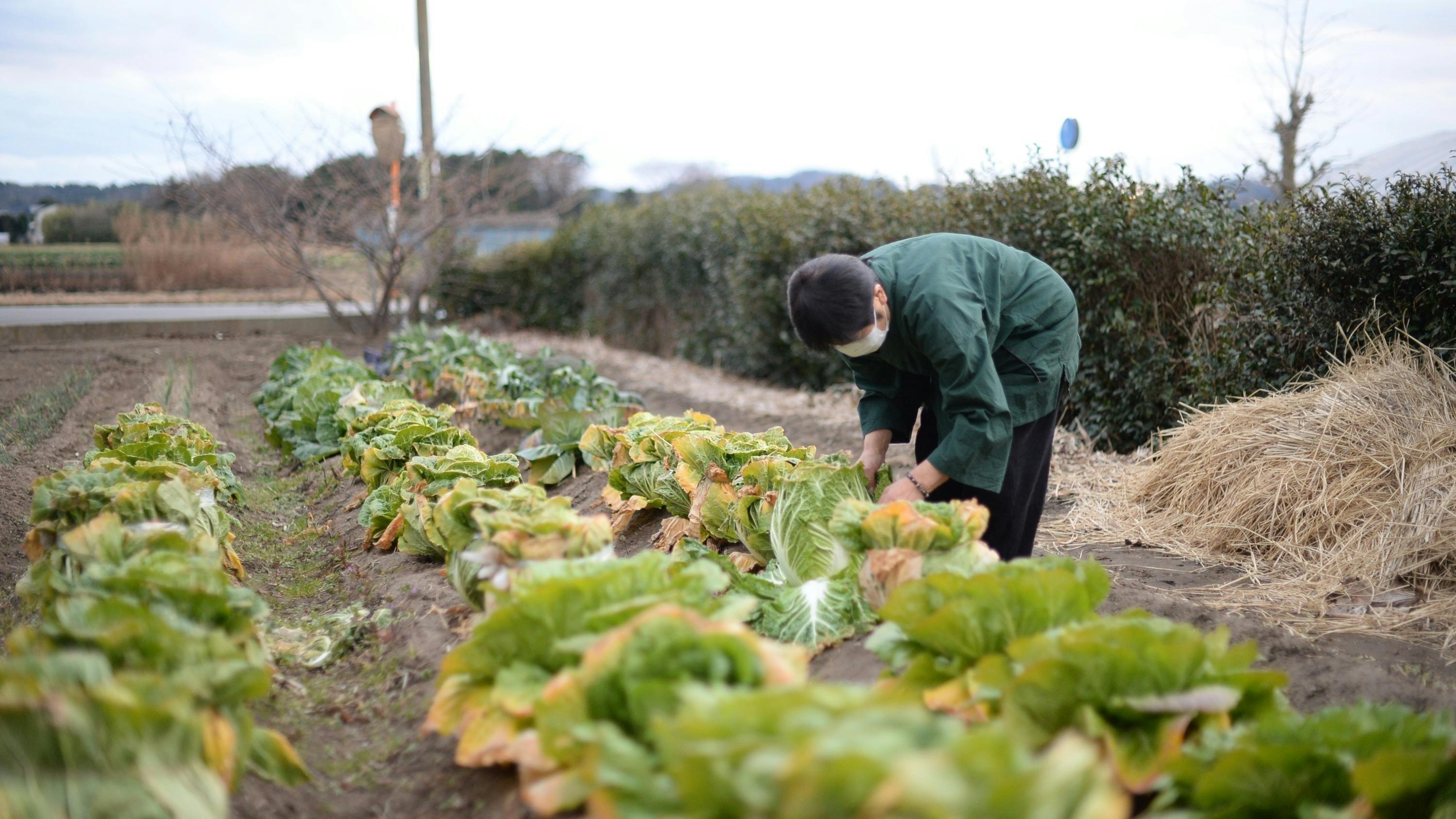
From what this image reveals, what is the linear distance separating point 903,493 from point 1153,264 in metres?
4.08

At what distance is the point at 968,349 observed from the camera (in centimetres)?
285

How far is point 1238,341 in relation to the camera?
→ 211 inches

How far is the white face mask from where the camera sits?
296 cm

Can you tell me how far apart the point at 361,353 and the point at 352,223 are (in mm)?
1912

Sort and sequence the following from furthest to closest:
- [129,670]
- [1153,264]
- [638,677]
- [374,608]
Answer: [1153,264], [374,608], [129,670], [638,677]

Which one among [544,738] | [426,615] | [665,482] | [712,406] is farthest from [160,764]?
[712,406]

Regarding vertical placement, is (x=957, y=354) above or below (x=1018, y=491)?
above

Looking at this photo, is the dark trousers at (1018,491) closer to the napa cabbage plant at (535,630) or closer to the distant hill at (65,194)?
the napa cabbage plant at (535,630)

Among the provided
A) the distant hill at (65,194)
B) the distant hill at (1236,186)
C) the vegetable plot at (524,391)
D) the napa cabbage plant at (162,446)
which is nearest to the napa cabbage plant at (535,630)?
the napa cabbage plant at (162,446)

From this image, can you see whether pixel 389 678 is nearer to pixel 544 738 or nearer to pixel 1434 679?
pixel 544 738

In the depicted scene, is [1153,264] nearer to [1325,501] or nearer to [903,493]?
[1325,501]

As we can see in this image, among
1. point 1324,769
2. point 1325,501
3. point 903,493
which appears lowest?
point 1325,501

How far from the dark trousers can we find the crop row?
1.39 feet

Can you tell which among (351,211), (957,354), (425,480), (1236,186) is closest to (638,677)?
(957,354)
